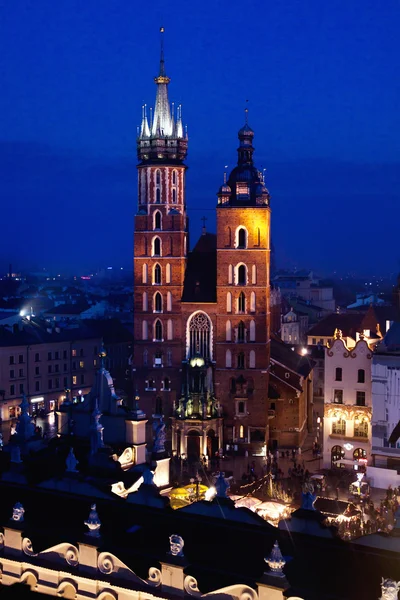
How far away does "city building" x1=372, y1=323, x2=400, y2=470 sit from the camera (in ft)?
147

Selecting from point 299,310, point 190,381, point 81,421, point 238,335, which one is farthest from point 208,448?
point 299,310

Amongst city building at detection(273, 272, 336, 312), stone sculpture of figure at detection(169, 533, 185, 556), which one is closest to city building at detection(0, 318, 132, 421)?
stone sculpture of figure at detection(169, 533, 185, 556)

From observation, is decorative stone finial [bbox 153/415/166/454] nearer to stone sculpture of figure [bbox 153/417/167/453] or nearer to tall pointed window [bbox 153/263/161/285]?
stone sculpture of figure [bbox 153/417/167/453]

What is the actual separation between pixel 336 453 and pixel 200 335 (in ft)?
46.5

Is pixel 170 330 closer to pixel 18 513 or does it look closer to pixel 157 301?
pixel 157 301

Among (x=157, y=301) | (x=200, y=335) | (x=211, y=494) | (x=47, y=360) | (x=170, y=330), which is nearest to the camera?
(x=211, y=494)

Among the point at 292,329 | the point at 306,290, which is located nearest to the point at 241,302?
the point at 292,329

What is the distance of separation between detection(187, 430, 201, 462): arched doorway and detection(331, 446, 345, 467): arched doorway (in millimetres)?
9229

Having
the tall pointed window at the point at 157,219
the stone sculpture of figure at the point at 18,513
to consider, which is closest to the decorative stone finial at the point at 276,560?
the stone sculpture of figure at the point at 18,513

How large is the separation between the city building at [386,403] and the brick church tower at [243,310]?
11.7m

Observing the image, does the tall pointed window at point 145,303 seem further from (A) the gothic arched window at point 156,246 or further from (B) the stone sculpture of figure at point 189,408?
(B) the stone sculpture of figure at point 189,408

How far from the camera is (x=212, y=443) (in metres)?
55.9

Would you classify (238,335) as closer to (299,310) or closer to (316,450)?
(316,450)

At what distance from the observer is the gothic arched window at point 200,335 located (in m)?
59.7
